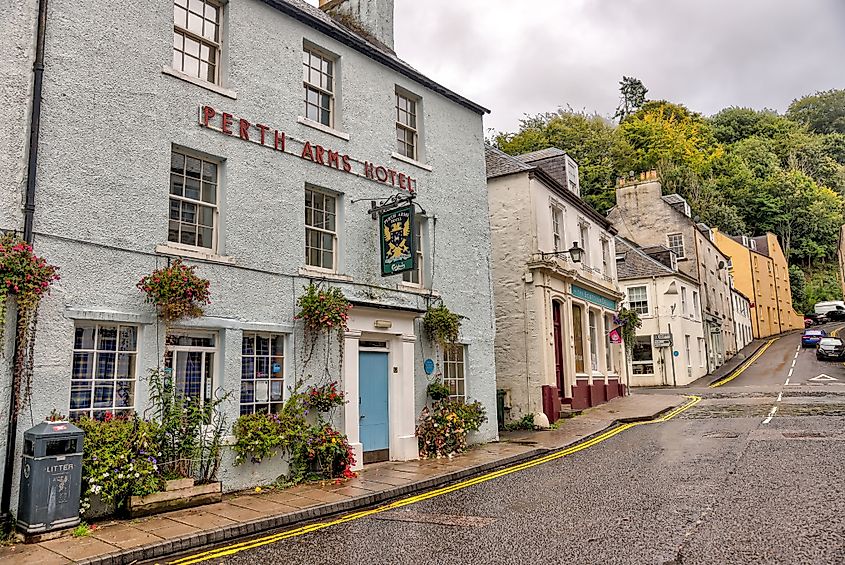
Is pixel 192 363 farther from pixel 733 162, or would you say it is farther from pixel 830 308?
pixel 830 308

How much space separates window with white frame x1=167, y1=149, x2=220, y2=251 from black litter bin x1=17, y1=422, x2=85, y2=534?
341 cm

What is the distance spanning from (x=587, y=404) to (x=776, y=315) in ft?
167

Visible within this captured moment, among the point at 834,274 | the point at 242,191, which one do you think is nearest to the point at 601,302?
the point at 242,191

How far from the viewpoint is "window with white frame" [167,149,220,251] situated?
32.8ft

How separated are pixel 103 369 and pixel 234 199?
342 centimetres

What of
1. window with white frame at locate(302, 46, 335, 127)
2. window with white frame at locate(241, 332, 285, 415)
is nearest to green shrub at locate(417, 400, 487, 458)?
window with white frame at locate(241, 332, 285, 415)

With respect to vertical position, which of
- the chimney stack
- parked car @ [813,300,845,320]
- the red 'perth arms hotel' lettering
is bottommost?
the red 'perth arms hotel' lettering

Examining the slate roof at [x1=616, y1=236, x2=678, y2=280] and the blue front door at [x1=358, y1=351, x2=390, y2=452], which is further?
the slate roof at [x1=616, y1=236, x2=678, y2=280]

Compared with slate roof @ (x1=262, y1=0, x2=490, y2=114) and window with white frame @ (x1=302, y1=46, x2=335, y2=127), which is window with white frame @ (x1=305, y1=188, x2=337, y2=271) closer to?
window with white frame @ (x1=302, y1=46, x2=335, y2=127)

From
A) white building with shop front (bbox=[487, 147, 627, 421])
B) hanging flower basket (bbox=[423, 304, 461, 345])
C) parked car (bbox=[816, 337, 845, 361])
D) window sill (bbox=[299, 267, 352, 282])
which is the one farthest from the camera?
parked car (bbox=[816, 337, 845, 361])

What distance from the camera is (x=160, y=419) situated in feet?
29.8

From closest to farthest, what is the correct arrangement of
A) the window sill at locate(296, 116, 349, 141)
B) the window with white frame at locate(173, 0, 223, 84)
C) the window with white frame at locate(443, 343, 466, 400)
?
the window with white frame at locate(173, 0, 223, 84) → the window sill at locate(296, 116, 349, 141) → the window with white frame at locate(443, 343, 466, 400)

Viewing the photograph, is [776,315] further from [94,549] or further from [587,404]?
[94,549]

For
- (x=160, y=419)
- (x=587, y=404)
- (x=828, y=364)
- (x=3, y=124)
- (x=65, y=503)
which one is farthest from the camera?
(x=828, y=364)
